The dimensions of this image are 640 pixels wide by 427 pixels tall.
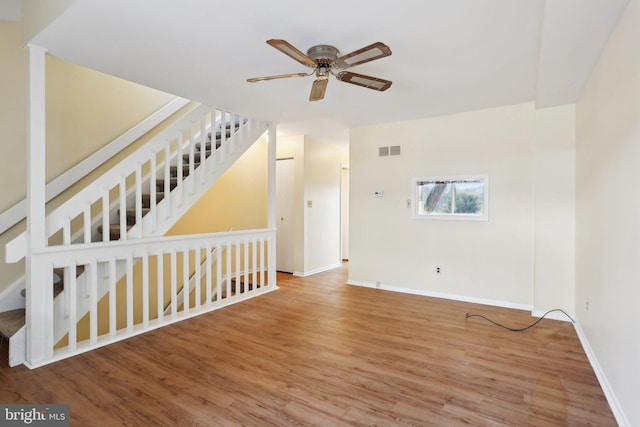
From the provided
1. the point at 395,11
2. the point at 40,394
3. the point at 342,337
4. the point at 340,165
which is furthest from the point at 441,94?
the point at 40,394

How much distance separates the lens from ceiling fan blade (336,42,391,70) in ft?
6.50

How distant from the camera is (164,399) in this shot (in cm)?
209

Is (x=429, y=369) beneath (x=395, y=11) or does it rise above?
beneath

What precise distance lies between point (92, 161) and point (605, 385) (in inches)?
204

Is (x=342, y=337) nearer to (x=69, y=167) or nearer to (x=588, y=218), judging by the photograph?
(x=588, y=218)

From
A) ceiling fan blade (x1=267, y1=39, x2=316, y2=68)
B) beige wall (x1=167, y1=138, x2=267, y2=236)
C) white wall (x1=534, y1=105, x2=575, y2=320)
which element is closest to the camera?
ceiling fan blade (x1=267, y1=39, x2=316, y2=68)

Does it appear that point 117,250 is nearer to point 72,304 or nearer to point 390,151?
point 72,304

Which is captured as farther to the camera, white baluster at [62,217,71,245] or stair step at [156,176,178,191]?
stair step at [156,176,178,191]

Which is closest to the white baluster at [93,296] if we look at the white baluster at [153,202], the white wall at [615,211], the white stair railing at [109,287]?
the white stair railing at [109,287]

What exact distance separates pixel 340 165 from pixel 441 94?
10.9 ft

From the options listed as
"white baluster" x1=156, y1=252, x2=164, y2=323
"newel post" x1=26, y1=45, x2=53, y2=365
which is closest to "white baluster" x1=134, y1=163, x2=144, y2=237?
"white baluster" x1=156, y1=252, x2=164, y2=323

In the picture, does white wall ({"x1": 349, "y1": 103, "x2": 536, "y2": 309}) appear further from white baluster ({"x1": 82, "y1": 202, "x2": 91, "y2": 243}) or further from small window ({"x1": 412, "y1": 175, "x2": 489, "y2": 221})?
white baluster ({"x1": 82, "y1": 202, "x2": 91, "y2": 243})

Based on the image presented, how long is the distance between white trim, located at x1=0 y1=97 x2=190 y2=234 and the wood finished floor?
3.96 ft

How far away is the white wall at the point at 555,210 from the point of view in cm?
350
